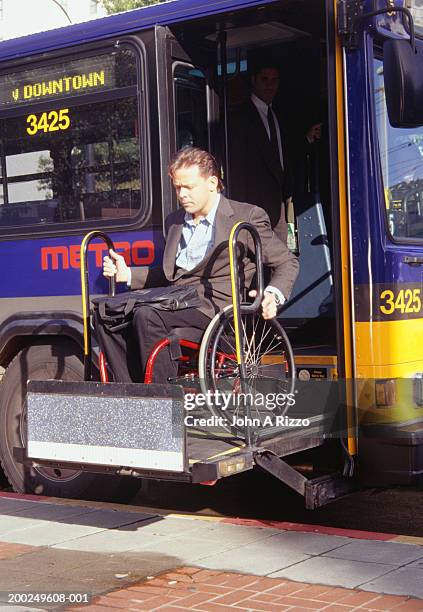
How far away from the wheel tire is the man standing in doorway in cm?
166

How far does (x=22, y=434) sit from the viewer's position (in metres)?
7.01

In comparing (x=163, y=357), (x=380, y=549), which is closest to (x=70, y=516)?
(x=163, y=357)

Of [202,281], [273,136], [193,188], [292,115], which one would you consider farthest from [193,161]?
[292,115]

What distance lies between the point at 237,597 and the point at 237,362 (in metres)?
1.49

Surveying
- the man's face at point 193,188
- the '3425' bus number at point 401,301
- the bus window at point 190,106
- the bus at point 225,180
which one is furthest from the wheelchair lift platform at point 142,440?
the bus window at point 190,106

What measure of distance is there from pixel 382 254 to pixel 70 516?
247 centimetres

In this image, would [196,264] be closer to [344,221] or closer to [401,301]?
[344,221]

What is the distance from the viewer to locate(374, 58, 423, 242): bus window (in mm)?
6105

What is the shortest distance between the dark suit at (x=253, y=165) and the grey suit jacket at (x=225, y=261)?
3.54 ft

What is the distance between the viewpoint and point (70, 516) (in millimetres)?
→ 6469

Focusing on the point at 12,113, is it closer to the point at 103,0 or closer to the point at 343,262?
the point at 343,262

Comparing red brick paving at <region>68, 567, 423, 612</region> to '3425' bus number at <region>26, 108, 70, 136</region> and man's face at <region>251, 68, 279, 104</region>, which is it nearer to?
'3425' bus number at <region>26, 108, 70, 136</region>

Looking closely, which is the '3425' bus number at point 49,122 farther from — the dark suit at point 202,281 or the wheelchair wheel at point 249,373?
the wheelchair wheel at point 249,373

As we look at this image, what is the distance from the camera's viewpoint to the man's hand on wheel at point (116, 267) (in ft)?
21.1
